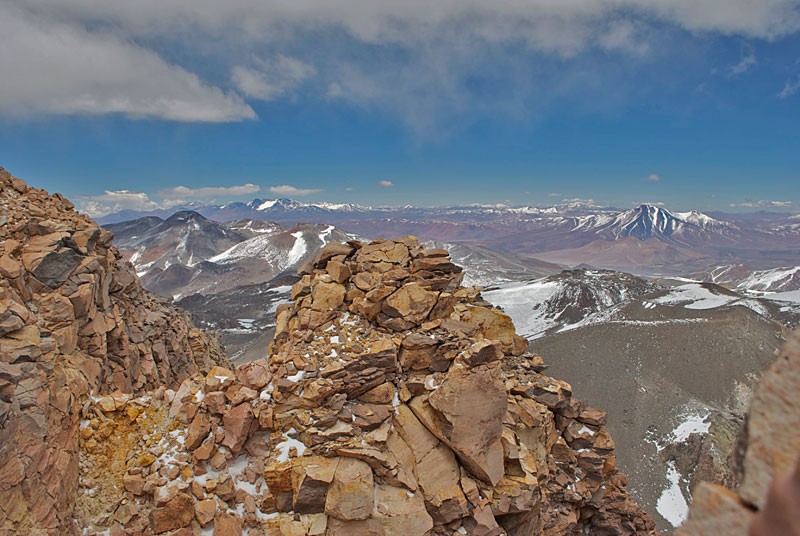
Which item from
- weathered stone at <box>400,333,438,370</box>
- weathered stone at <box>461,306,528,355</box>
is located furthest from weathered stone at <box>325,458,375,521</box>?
weathered stone at <box>461,306,528,355</box>

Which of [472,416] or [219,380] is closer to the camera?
[472,416]

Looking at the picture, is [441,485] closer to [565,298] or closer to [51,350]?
[51,350]

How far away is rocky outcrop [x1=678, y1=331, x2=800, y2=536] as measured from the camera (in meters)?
2.85

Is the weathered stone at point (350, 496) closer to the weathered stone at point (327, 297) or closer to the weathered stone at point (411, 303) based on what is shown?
the weathered stone at point (411, 303)

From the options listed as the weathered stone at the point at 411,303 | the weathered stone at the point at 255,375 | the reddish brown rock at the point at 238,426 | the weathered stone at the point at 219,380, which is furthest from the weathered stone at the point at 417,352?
the weathered stone at the point at 219,380

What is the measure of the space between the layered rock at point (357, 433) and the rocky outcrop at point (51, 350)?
96 cm

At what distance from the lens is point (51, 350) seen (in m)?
10.6

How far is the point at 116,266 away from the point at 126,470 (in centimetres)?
1353

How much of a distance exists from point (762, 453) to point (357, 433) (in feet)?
31.2

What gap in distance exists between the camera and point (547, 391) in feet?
47.8

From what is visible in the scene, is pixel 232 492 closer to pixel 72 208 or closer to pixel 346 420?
pixel 346 420

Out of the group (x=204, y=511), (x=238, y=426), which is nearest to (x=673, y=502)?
(x=238, y=426)

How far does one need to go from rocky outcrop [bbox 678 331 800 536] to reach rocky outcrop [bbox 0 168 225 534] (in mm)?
12443

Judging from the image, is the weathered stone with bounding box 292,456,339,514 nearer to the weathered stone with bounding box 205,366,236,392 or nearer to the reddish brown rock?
the reddish brown rock
